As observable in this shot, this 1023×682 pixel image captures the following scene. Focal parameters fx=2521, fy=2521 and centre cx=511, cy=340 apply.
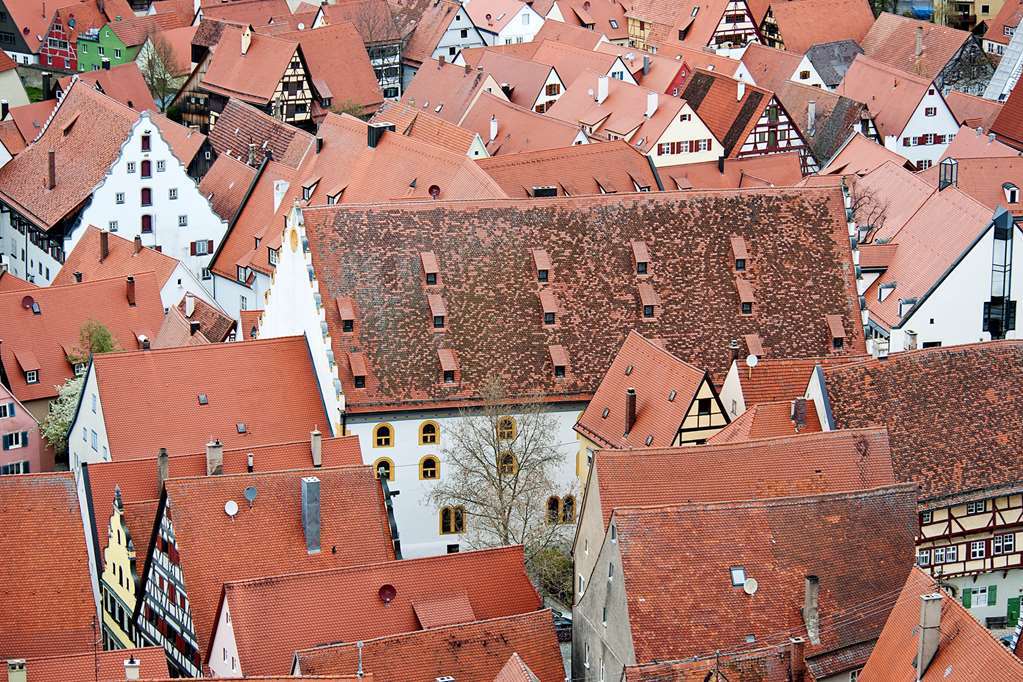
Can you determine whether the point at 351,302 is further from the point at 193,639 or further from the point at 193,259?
the point at 193,259

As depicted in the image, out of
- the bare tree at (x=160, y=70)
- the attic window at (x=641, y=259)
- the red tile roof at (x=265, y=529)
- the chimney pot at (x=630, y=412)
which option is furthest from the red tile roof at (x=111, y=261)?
the bare tree at (x=160, y=70)

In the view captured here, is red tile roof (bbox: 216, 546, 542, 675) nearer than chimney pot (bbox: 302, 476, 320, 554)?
Yes

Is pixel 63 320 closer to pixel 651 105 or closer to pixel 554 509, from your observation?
pixel 554 509

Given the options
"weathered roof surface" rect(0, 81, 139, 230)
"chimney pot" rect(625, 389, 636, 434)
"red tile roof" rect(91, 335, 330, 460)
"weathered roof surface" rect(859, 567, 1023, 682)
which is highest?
"weathered roof surface" rect(0, 81, 139, 230)

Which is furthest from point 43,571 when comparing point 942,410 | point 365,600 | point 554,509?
point 942,410

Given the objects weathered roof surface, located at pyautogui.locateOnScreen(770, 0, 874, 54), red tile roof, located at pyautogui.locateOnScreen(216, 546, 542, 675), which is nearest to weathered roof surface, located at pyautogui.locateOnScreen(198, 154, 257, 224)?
red tile roof, located at pyautogui.locateOnScreen(216, 546, 542, 675)

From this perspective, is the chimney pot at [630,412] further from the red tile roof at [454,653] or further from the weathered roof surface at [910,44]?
the weathered roof surface at [910,44]

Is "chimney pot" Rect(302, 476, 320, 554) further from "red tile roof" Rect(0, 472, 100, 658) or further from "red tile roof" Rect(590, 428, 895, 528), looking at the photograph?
"red tile roof" Rect(590, 428, 895, 528)
